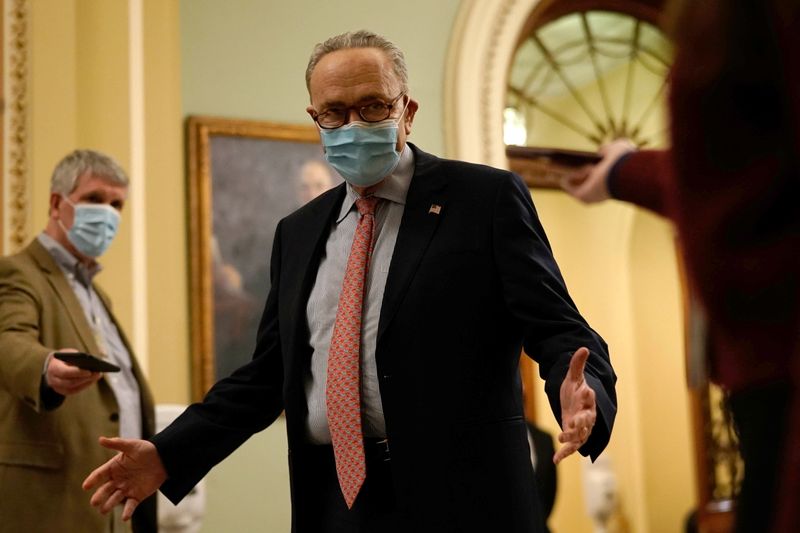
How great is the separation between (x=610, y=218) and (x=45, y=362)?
7.49 meters

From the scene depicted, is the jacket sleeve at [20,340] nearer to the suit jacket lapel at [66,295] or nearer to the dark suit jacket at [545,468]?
the suit jacket lapel at [66,295]

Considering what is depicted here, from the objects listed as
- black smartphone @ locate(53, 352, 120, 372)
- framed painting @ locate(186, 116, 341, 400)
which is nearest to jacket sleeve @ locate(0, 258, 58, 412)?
black smartphone @ locate(53, 352, 120, 372)

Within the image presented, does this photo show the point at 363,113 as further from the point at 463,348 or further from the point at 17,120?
the point at 17,120

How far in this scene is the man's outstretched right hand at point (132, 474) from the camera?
2320mm

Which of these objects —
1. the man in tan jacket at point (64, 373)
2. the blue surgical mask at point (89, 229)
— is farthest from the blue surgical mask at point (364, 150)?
the blue surgical mask at point (89, 229)

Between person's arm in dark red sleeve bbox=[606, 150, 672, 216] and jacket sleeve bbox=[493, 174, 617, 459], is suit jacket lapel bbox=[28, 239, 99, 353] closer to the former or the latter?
jacket sleeve bbox=[493, 174, 617, 459]

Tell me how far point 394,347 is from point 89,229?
213 centimetres

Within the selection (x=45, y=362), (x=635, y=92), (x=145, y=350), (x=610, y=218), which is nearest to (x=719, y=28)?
(x=45, y=362)

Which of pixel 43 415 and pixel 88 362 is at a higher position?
pixel 88 362

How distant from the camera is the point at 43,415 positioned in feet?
11.7

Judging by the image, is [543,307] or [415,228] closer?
[543,307]

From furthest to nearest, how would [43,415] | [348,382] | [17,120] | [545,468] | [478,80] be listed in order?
[478,80] → [545,468] → [17,120] → [43,415] → [348,382]

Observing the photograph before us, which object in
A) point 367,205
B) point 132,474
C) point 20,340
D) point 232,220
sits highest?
point 232,220

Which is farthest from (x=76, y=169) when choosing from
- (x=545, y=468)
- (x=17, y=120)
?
(x=545, y=468)
